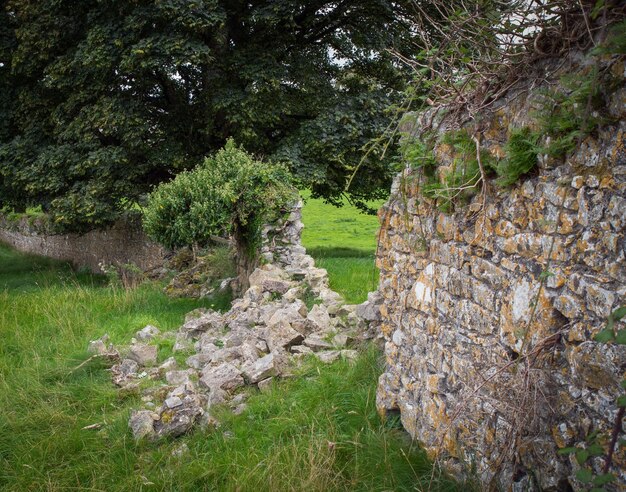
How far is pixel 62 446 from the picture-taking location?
529 centimetres

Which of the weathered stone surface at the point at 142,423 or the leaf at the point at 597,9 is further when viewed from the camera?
the weathered stone surface at the point at 142,423

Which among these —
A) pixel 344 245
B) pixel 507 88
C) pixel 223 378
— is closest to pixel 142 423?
pixel 223 378

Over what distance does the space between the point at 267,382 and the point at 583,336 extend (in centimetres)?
381

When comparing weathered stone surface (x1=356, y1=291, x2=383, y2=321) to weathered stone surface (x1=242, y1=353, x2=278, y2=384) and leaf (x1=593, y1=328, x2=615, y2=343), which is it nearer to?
weathered stone surface (x1=242, y1=353, x2=278, y2=384)

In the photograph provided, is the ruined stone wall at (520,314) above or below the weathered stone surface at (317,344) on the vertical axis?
above

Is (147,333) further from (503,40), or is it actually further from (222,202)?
(503,40)

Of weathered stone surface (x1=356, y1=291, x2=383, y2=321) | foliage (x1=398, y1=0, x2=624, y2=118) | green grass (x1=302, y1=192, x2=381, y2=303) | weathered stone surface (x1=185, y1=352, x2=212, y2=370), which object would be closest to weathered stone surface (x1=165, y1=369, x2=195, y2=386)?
weathered stone surface (x1=185, y1=352, x2=212, y2=370)

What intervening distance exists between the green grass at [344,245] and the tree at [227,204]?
1.80m

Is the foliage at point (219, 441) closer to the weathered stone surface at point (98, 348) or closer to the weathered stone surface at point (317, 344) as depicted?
the weathered stone surface at point (98, 348)

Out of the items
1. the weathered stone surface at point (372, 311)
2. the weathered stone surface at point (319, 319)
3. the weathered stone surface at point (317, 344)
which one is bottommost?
the weathered stone surface at point (317, 344)

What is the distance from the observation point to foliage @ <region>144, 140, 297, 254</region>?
10.2 metres

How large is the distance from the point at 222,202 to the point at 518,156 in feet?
24.8

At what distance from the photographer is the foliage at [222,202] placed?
1021cm

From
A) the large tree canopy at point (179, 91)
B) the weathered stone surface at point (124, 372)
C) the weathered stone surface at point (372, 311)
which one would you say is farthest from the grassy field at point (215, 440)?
the large tree canopy at point (179, 91)
